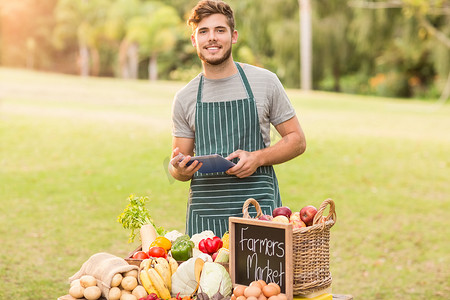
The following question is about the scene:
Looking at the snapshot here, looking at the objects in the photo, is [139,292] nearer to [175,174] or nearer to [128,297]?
[128,297]

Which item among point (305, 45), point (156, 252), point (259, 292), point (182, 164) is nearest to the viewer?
point (259, 292)

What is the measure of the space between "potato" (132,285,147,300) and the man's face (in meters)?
1.16

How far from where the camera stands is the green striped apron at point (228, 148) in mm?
3432

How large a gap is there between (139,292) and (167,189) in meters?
8.36

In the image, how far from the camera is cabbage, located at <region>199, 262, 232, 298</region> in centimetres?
279

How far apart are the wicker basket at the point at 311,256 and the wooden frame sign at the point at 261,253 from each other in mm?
55

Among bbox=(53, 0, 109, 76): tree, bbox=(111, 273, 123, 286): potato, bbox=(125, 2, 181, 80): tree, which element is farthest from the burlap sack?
bbox=(53, 0, 109, 76): tree

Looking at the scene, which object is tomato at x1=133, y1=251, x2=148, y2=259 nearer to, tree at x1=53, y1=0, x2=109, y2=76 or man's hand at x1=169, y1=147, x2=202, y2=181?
man's hand at x1=169, y1=147, x2=202, y2=181

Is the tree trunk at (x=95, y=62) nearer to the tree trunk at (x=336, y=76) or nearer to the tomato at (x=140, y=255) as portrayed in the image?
the tree trunk at (x=336, y=76)

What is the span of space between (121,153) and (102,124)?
321 cm

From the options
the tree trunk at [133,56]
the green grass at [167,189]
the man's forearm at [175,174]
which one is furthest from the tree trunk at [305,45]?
the man's forearm at [175,174]

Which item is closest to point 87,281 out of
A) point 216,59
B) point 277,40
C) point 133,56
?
point 216,59

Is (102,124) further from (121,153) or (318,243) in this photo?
(318,243)

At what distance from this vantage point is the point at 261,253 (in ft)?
9.23
